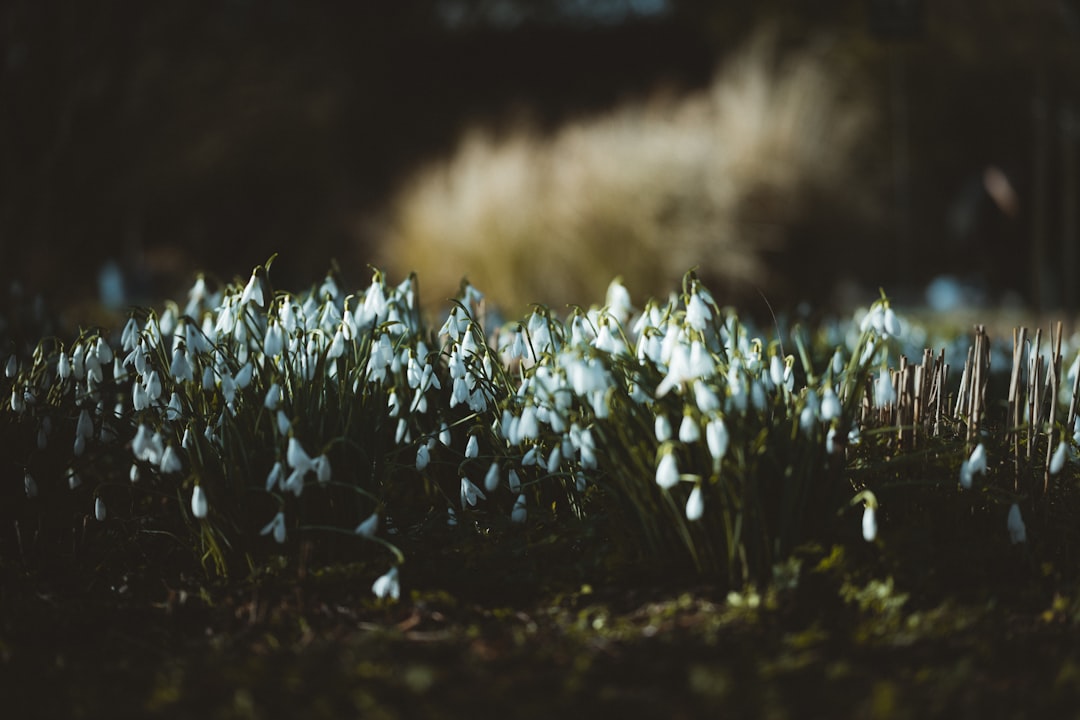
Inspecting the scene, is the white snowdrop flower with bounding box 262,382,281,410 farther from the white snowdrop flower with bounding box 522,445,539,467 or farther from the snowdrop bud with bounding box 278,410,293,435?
the white snowdrop flower with bounding box 522,445,539,467

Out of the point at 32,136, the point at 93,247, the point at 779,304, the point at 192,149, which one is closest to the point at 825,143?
the point at 779,304

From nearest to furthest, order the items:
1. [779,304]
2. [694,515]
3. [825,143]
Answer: [694,515]
[779,304]
[825,143]

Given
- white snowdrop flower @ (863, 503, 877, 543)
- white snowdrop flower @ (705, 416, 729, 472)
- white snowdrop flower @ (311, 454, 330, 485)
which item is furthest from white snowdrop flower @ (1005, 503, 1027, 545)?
white snowdrop flower @ (311, 454, 330, 485)

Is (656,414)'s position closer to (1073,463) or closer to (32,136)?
(1073,463)

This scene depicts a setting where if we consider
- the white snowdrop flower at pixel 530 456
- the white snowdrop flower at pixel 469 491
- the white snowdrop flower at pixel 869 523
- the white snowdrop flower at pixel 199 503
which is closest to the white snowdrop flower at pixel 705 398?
the white snowdrop flower at pixel 869 523

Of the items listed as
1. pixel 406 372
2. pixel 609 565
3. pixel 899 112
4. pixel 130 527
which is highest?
pixel 899 112

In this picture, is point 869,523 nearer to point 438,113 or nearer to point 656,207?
point 656,207

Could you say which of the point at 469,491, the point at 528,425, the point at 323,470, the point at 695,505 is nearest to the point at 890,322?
the point at 695,505
